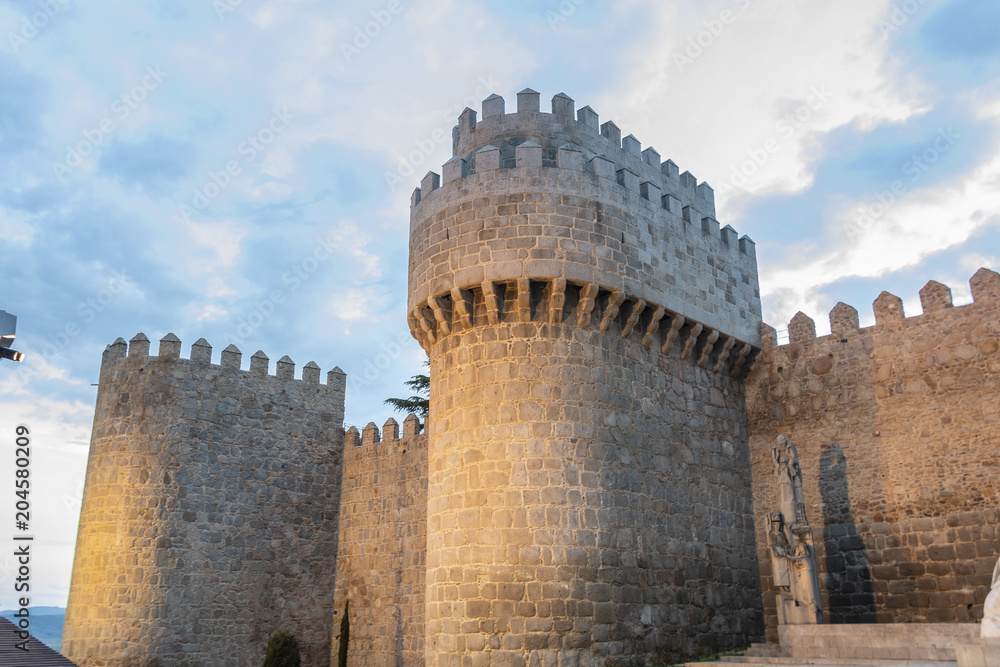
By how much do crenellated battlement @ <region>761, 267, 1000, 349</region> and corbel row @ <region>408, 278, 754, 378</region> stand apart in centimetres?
238

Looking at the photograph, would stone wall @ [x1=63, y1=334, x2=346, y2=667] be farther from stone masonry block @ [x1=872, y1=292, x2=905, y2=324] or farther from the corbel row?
stone masonry block @ [x1=872, y1=292, x2=905, y2=324]

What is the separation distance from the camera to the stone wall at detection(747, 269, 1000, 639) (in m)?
12.2

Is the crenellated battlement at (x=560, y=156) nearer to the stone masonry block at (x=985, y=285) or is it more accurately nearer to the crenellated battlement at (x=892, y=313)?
the crenellated battlement at (x=892, y=313)

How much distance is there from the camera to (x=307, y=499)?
1841 centimetres

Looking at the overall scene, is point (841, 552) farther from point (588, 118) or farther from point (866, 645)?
point (588, 118)

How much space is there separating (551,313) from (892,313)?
20.9ft

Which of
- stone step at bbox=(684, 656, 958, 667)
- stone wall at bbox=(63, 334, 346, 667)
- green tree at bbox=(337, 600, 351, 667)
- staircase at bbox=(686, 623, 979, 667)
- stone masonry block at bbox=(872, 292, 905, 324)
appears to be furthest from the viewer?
green tree at bbox=(337, 600, 351, 667)

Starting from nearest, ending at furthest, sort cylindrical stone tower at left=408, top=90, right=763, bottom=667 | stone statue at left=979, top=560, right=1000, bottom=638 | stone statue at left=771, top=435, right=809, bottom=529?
1. stone statue at left=979, top=560, right=1000, bottom=638
2. cylindrical stone tower at left=408, top=90, right=763, bottom=667
3. stone statue at left=771, top=435, right=809, bottom=529

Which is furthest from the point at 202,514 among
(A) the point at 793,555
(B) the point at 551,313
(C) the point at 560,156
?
(A) the point at 793,555

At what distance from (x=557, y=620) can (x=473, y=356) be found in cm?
382

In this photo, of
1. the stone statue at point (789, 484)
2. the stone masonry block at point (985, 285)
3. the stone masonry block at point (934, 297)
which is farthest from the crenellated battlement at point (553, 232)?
the stone masonry block at point (985, 285)

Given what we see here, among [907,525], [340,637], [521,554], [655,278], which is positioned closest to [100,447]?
[340,637]

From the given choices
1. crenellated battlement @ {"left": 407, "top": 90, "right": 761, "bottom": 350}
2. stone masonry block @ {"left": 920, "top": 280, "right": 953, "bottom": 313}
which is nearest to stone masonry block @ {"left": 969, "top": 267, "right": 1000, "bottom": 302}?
stone masonry block @ {"left": 920, "top": 280, "right": 953, "bottom": 313}

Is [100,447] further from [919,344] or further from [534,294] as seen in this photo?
[919,344]
